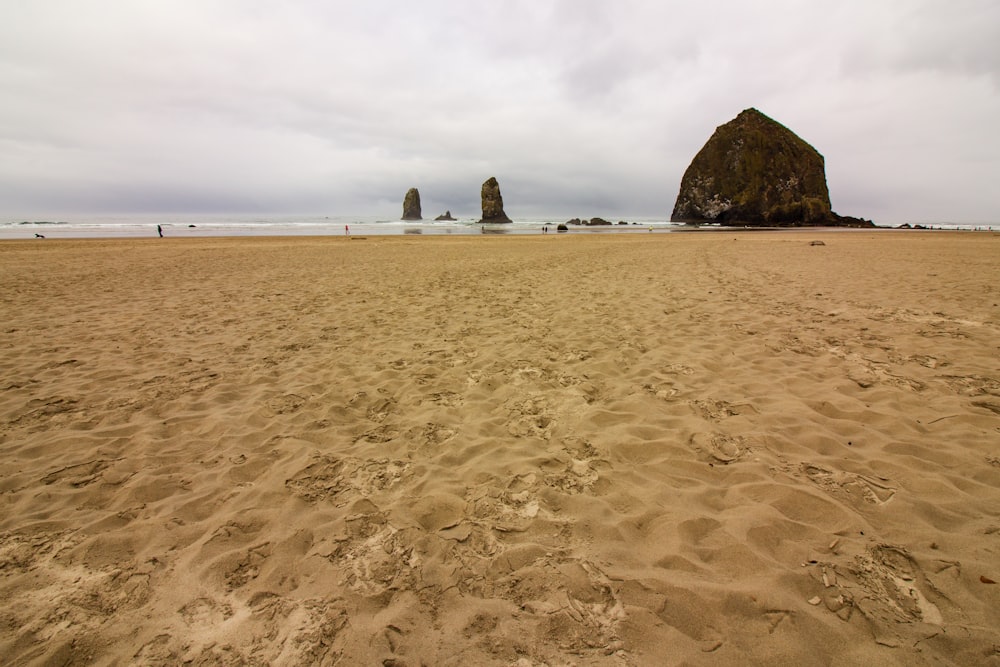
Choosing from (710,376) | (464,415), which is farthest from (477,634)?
(710,376)

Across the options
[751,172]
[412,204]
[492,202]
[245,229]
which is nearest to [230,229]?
[245,229]

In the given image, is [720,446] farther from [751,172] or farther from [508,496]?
[751,172]

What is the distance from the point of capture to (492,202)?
95875 mm

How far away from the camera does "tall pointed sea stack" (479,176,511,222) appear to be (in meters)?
94.8

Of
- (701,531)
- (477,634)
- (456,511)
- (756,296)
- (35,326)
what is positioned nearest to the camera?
(477,634)

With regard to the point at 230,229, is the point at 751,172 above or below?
above

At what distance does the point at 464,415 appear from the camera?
13.7 ft

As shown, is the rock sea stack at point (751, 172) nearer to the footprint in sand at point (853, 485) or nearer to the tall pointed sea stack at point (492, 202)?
Result: the tall pointed sea stack at point (492, 202)

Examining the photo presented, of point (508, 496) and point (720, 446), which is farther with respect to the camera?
point (720, 446)

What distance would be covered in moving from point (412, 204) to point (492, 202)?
33586 millimetres

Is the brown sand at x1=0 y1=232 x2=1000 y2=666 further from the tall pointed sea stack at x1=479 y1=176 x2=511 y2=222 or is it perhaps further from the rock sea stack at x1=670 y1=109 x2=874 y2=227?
the tall pointed sea stack at x1=479 y1=176 x2=511 y2=222

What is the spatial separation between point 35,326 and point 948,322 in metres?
16.0

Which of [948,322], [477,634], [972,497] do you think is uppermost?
[948,322]

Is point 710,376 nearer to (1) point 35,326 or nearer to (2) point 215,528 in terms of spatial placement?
(2) point 215,528
